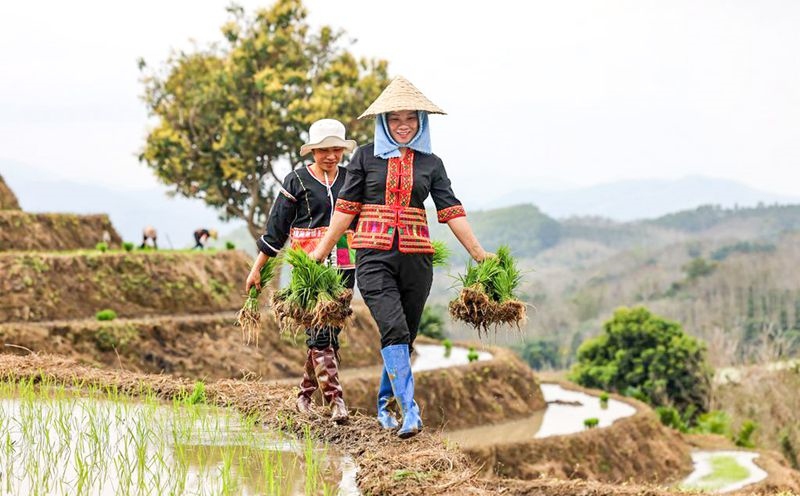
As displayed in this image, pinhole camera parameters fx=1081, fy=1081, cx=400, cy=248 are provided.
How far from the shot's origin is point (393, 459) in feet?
24.4

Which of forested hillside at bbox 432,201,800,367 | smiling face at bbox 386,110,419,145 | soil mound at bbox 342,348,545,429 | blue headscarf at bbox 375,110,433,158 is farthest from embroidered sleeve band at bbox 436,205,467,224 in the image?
forested hillside at bbox 432,201,800,367

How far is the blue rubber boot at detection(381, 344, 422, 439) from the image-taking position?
7.75 meters

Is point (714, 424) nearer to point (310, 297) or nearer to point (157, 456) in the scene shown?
point (310, 297)

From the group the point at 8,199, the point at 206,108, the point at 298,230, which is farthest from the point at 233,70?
the point at 298,230

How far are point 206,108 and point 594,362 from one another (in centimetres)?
1846

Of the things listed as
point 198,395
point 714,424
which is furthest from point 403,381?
point 714,424

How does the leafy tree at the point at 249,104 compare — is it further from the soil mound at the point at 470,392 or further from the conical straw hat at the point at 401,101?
the conical straw hat at the point at 401,101

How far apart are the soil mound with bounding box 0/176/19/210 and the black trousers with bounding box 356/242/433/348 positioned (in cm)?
2022

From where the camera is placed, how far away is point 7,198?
86.2 feet

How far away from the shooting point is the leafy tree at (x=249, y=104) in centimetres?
3544

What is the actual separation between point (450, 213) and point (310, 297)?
121 centimetres

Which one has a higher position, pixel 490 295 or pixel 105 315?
pixel 490 295

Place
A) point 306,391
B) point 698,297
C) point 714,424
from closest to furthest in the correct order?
1. point 306,391
2. point 714,424
3. point 698,297

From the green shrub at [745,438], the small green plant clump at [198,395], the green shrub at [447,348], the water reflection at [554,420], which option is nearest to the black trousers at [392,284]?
the small green plant clump at [198,395]
